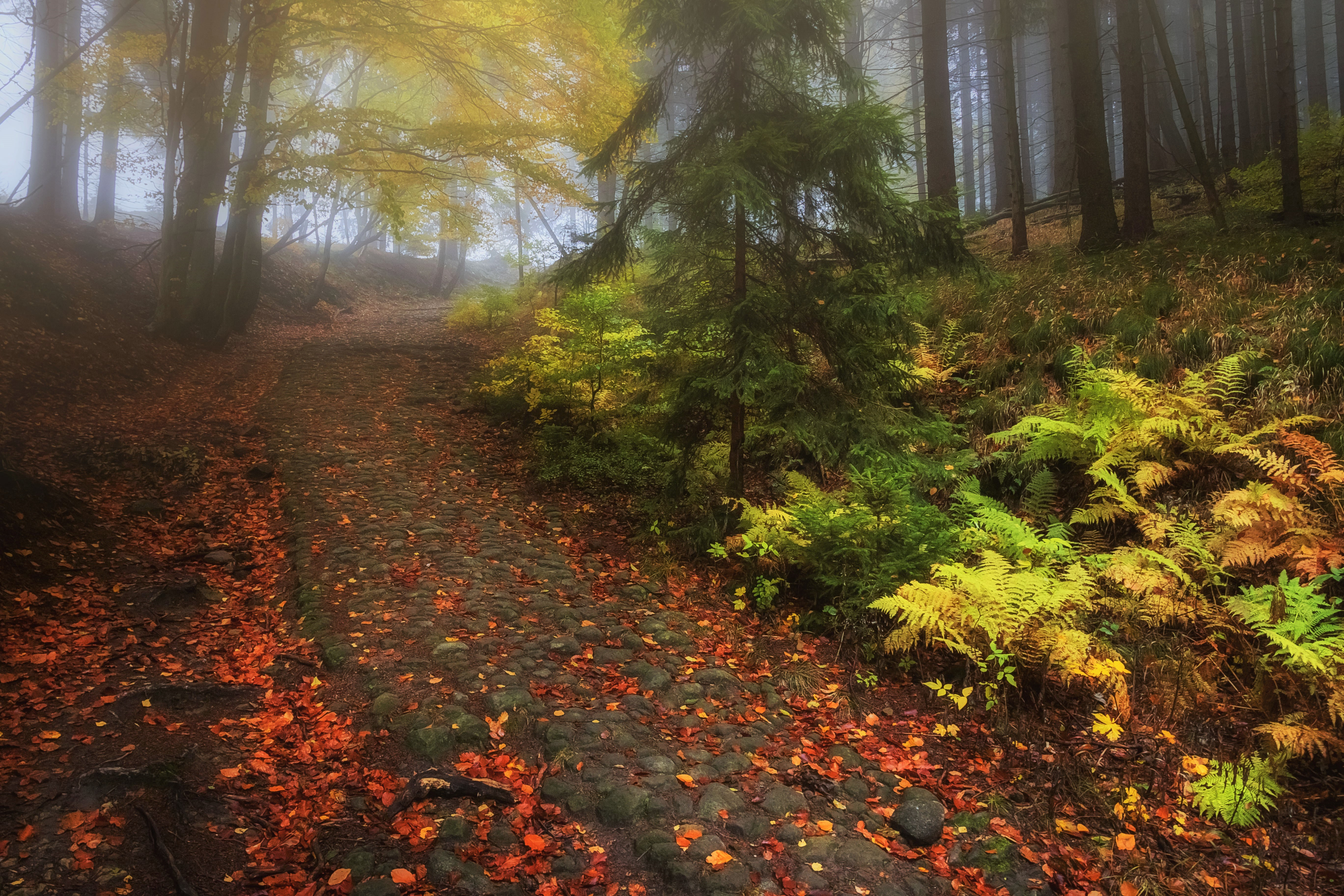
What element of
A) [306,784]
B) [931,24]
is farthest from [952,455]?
[931,24]

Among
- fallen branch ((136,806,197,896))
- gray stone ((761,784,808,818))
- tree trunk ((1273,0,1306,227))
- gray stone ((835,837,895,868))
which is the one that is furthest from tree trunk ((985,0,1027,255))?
fallen branch ((136,806,197,896))

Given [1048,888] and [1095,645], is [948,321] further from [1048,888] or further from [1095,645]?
[1048,888]

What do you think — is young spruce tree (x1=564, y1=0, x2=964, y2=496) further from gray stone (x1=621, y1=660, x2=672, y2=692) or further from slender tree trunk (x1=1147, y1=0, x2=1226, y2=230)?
A: slender tree trunk (x1=1147, y1=0, x2=1226, y2=230)

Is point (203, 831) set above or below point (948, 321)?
below

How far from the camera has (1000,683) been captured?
4.41 meters

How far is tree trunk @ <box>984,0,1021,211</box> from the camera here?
11438 millimetres

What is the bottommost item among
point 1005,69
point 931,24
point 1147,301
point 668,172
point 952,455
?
point 952,455

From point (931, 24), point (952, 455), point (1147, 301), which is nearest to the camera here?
point (952, 455)

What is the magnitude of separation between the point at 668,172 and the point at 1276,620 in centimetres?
560

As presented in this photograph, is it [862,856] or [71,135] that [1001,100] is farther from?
[71,135]

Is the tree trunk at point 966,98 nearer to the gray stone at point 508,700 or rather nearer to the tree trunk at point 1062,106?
the tree trunk at point 1062,106

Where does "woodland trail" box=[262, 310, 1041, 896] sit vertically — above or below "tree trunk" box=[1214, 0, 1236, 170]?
below

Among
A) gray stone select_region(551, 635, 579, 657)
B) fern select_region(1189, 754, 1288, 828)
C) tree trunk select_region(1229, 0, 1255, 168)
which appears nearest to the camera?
fern select_region(1189, 754, 1288, 828)

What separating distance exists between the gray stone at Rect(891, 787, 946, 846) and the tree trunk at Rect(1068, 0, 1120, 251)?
10180mm
